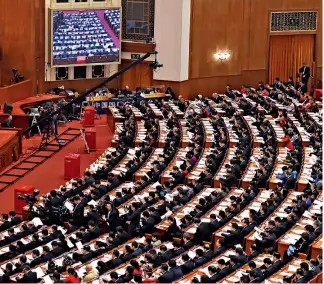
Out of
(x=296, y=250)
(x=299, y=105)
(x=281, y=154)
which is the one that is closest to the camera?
(x=296, y=250)

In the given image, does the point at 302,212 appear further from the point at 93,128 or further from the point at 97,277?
the point at 93,128

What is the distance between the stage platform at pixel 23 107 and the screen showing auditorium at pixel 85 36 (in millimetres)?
1609

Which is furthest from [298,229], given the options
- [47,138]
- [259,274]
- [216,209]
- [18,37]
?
[18,37]

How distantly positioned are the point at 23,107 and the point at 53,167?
20.1ft

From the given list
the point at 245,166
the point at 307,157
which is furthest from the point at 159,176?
the point at 307,157

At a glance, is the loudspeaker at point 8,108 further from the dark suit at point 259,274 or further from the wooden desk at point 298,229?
the dark suit at point 259,274

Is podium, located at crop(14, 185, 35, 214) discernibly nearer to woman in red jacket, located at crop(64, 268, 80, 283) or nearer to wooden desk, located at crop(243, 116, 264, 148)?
woman in red jacket, located at crop(64, 268, 80, 283)

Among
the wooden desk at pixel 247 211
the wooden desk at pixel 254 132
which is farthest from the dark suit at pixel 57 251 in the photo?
the wooden desk at pixel 254 132

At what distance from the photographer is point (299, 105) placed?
37.5 m

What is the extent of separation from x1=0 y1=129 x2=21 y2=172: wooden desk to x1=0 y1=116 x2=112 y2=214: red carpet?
3.19 feet

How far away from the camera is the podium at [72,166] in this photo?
2996cm

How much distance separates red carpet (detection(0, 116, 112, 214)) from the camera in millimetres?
28703

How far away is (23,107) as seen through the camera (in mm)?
36875

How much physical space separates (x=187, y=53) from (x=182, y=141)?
8894 mm
